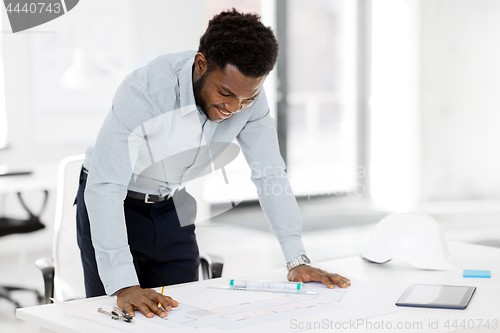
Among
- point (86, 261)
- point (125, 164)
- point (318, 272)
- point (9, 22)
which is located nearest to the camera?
point (125, 164)

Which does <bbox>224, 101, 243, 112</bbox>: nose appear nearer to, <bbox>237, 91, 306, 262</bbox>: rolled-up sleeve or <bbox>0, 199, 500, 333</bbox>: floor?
<bbox>237, 91, 306, 262</bbox>: rolled-up sleeve

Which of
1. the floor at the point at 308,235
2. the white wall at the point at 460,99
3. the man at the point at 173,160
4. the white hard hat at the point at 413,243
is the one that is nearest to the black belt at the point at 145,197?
the man at the point at 173,160

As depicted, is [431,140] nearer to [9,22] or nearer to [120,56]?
[120,56]

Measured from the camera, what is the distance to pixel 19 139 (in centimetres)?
409

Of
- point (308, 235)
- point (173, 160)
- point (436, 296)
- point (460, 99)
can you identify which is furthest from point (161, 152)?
point (460, 99)

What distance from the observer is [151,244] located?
1580 millimetres

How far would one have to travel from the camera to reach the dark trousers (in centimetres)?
156

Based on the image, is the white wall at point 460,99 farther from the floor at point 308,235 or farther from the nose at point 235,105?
the nose at point 235,105

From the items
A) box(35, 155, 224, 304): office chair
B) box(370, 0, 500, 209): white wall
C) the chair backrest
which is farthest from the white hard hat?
box(370, 0, 500, 209): white wall

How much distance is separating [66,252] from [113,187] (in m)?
0.66

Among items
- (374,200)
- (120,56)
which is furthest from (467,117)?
(120,56)

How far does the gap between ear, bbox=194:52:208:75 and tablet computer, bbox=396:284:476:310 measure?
67cm

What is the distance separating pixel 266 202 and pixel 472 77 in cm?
300

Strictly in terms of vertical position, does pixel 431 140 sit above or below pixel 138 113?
below
